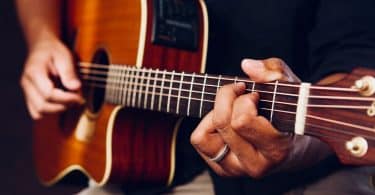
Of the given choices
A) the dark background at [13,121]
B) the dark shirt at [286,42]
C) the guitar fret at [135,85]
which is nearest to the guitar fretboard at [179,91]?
the guitar fret at [135,85]

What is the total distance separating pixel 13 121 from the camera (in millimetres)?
1628

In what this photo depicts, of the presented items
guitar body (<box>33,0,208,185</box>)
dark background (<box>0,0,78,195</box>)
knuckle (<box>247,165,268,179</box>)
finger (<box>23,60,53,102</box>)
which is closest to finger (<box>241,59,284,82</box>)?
knuckle (<box>247,165,268,179</box>)

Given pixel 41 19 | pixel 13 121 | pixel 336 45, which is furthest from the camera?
pixel 13 121

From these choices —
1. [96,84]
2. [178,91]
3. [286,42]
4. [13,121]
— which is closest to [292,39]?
[286,42]

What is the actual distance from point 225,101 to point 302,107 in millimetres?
89

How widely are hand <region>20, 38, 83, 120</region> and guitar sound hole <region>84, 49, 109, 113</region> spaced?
0.02 m

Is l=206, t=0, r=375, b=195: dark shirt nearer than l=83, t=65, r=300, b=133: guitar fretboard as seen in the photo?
No

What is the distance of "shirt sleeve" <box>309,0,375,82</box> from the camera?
2.59 feet

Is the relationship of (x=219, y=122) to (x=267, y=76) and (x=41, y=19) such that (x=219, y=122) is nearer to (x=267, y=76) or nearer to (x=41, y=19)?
(x=267, y=76)

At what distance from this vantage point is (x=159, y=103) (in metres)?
0.86

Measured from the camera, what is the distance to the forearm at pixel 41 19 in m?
1.17

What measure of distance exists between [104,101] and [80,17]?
227 mm

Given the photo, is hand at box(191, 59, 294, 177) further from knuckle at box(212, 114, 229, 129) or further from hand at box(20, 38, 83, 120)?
hand at box(20, 38, 83, 120)

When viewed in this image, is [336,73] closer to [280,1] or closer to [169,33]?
[280,1]
